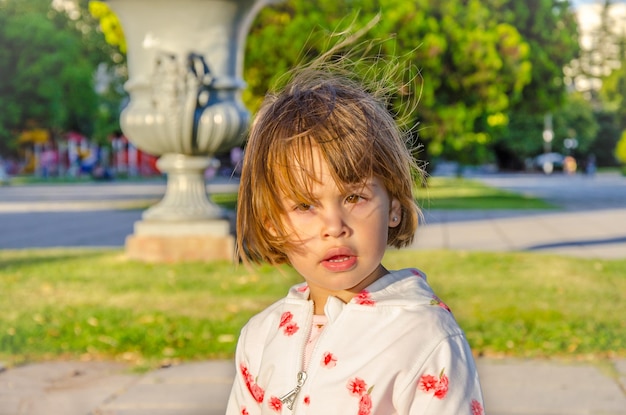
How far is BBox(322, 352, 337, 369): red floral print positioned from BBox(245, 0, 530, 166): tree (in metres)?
19.5

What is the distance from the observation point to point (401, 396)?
1788 millimetres

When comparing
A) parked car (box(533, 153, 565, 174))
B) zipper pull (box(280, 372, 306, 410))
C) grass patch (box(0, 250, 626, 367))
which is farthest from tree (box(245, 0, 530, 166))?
parked car (box(533, 153, 565, 174))

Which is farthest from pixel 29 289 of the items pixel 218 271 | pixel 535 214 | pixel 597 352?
pixel 535 214

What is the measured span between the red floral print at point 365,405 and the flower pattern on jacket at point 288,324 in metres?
0.24

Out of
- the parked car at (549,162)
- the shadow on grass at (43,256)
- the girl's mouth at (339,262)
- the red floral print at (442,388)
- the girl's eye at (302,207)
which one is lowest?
the parked car at (549,162)

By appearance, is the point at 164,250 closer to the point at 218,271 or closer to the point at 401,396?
the point at 218,271

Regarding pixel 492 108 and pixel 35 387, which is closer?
pixel 35 387

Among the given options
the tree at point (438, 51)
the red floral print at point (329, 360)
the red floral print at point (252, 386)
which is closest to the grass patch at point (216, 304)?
the red floral print at point (252, 386)

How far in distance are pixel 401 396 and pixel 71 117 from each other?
5218 cm


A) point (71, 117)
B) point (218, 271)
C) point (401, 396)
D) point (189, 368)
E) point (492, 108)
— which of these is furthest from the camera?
point (71, 117)

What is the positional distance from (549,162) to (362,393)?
65.9 metres

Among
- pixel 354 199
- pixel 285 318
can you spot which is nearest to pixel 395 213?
pixel 354 199

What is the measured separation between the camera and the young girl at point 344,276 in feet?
5.88

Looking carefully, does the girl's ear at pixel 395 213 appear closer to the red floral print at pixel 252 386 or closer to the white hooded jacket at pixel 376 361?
the white hooded jacket at pixel 376 361
